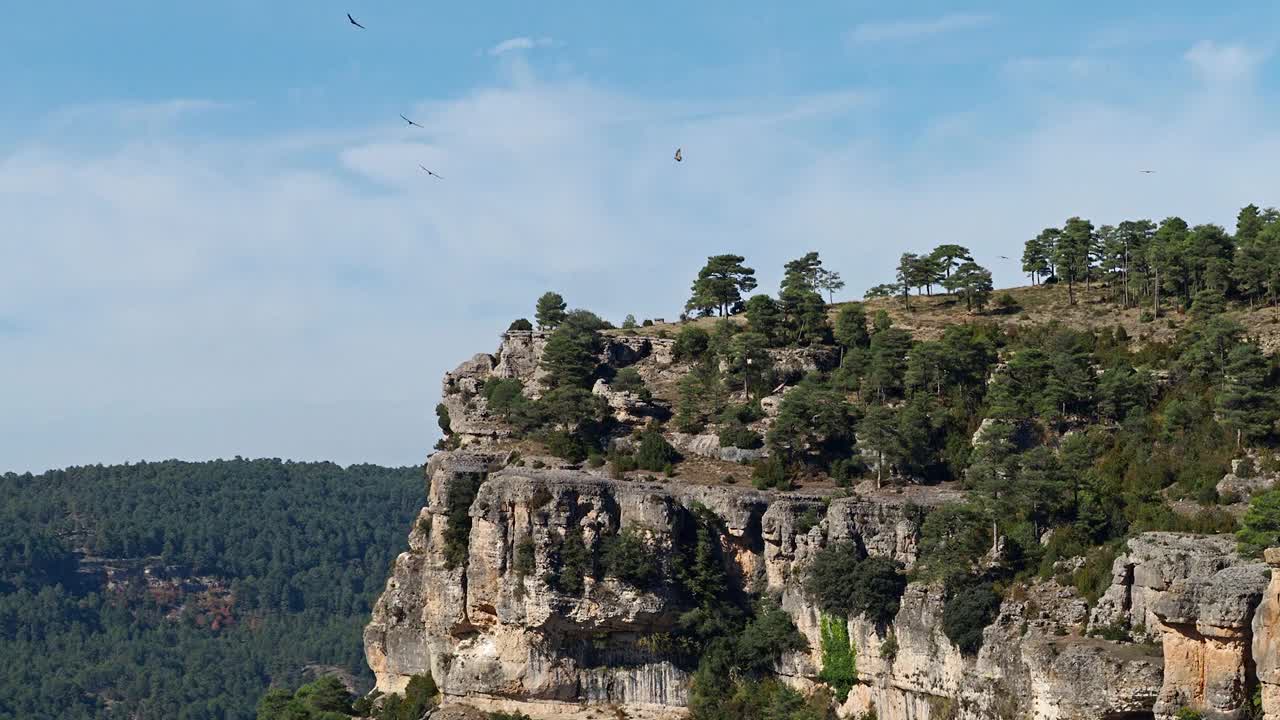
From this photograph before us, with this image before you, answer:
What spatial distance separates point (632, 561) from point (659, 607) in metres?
2.29

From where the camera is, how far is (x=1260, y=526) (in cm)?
6719

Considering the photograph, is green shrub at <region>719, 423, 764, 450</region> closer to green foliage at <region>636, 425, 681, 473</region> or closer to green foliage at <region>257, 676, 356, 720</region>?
green foliage at <region>636, 425, 681, 473</region>

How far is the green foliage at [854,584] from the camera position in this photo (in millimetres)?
79562

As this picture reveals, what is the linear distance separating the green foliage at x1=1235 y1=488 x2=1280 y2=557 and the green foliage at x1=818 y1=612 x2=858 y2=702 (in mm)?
18052

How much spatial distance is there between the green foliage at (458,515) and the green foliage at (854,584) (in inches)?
642

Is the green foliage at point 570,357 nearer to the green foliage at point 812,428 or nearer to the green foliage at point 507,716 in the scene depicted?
the green foliage at point 812,428

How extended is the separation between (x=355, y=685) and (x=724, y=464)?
101 metres

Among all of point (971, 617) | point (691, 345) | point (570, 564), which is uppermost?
point (691, 345)

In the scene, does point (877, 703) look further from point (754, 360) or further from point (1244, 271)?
point (1244, 271)

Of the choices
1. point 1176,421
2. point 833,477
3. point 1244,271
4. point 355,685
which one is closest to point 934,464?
point 833,477

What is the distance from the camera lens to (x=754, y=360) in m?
97.8

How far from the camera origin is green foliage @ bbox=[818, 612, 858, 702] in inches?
3204

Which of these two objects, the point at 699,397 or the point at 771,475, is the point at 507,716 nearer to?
the point at 771,475

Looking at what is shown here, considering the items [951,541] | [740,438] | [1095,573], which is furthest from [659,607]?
[1095,573]
